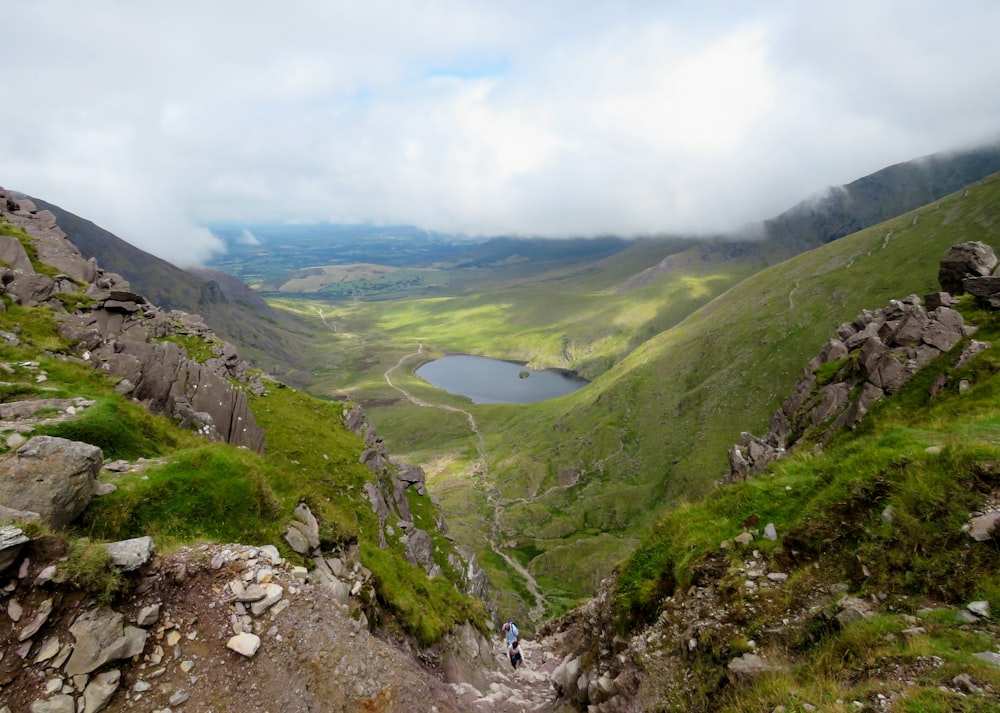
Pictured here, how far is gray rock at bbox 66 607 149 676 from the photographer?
29.0 feet

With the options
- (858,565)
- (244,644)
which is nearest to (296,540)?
(244,644)

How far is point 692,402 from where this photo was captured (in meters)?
155

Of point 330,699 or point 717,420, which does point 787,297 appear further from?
point 330,699

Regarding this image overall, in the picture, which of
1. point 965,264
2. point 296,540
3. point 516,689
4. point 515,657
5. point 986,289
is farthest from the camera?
point 965,264

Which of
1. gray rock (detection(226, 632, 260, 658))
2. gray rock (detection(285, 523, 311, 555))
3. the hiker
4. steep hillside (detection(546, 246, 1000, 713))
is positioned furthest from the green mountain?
steep hillside (detection(546, 246, 1000, 713))

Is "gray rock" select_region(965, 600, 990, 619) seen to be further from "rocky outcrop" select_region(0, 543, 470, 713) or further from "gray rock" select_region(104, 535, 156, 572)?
"gray rock" select_region(104, 535, 156, 572)

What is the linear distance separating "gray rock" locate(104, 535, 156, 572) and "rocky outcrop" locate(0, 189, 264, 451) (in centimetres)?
1588

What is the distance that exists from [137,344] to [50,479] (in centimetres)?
2097

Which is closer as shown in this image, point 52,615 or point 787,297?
point 52,615

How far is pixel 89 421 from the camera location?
16.1 metres

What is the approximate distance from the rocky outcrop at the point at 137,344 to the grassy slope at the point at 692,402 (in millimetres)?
97011

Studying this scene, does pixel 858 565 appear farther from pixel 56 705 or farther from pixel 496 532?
pixel 496 532

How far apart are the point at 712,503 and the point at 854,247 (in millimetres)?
222921

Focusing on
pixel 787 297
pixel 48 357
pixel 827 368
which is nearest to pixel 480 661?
pixel 48 357
